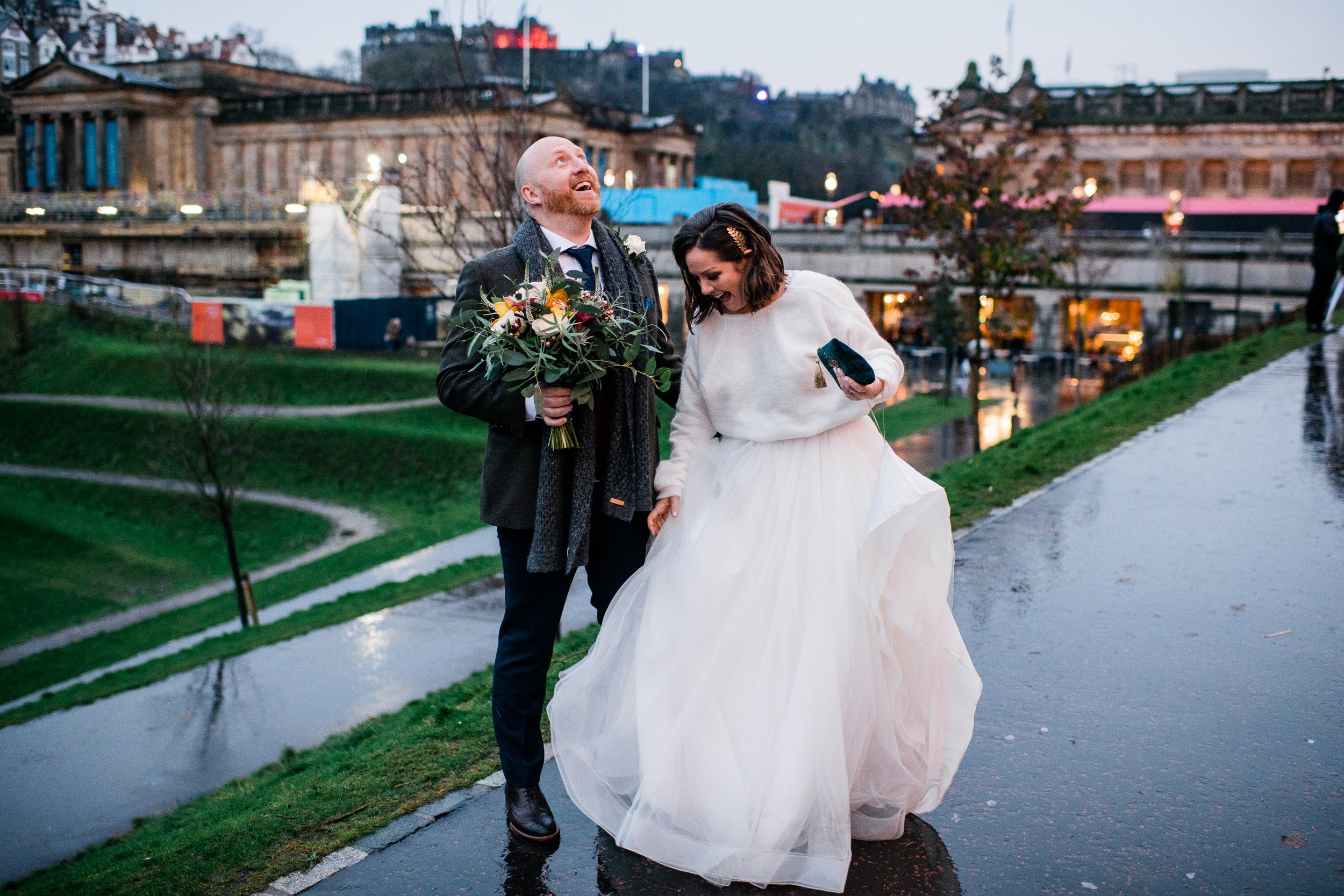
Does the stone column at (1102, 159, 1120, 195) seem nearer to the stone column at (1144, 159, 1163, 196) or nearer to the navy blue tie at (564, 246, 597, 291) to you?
the stone column at (1144, 159, 1163, 196)

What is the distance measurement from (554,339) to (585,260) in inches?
21.1

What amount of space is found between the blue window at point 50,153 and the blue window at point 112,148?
4.21m

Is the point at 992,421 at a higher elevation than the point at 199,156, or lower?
lower

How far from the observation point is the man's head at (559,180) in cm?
393

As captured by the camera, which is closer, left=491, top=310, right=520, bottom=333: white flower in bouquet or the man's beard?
left=491, top=310, right=520, bottom=333: white flower in bouquet

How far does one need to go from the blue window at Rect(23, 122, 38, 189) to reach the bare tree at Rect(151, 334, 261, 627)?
6480 centimetres

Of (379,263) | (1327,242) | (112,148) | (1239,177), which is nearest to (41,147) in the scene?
(112,148)

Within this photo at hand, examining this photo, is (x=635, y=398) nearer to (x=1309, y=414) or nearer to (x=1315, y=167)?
(x=1309, y=414)

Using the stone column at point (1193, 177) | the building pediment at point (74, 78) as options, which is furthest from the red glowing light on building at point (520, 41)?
the stone column at point (1193, 177)

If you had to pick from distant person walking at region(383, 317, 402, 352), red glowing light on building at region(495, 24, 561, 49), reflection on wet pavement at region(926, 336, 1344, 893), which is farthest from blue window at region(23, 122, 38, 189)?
reflection on wet pavement at region(926, 336, 1344, 893)

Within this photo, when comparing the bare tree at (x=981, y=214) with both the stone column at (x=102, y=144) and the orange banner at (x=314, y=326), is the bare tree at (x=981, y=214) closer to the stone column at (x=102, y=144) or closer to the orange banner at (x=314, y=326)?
the orange banner at (x=314, y=326)

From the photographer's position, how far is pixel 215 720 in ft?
34.5

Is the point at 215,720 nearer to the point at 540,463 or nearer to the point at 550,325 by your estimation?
the point at 540,463

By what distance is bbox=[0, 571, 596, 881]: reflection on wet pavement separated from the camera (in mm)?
8453
